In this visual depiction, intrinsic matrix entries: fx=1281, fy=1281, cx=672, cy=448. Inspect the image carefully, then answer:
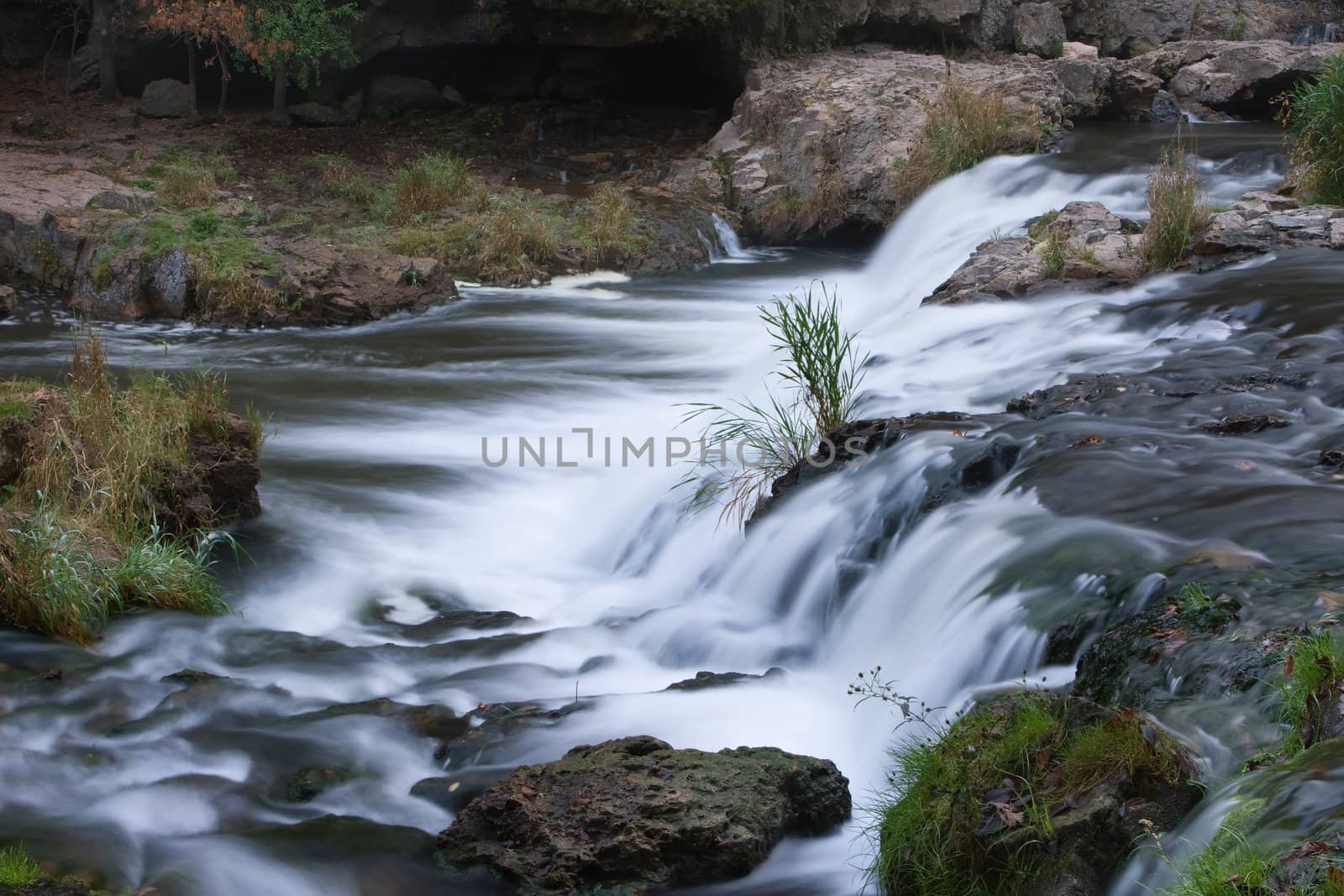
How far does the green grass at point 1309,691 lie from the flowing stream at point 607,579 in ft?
0.46

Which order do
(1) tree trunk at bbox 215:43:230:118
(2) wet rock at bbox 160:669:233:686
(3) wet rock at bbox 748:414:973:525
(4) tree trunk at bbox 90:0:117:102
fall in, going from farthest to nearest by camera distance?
1. (4) tree trunk at bbox 90:0:117:102
2. (1) tree trunk at bbox 215:43:230:118
3. (3) wet rock at bbox 748:414:973:525
4. (2) wet rock at bbox 160:669:233:686

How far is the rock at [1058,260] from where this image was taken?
8938 millimetres

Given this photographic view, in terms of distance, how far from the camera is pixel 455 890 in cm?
370

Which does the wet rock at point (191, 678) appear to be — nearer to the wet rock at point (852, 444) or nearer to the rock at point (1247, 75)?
the wet rock at point (852, 444)

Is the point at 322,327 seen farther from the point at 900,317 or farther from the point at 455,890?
the point at 455,890

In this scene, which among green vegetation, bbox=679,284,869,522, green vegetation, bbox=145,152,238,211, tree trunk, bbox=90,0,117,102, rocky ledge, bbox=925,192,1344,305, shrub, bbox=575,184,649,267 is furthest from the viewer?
tree trunk, bbox=90,0,117,102

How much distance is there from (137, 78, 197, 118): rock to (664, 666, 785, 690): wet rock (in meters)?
14.4

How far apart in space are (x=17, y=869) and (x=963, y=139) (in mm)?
11956

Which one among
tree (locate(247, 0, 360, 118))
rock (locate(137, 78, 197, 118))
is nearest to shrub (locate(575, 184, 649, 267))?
tree (locate(247, 0, 360, 118))

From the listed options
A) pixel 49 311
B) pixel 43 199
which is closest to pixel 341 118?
pixel 43 199

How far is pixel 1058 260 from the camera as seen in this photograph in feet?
30.0

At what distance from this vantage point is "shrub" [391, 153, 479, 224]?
547 inches

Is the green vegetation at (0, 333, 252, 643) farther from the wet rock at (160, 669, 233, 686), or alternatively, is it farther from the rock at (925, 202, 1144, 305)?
the rock at (925, 202, 1144, 305)

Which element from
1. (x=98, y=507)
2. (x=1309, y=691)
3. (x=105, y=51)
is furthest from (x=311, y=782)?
(x=105, y=51)
